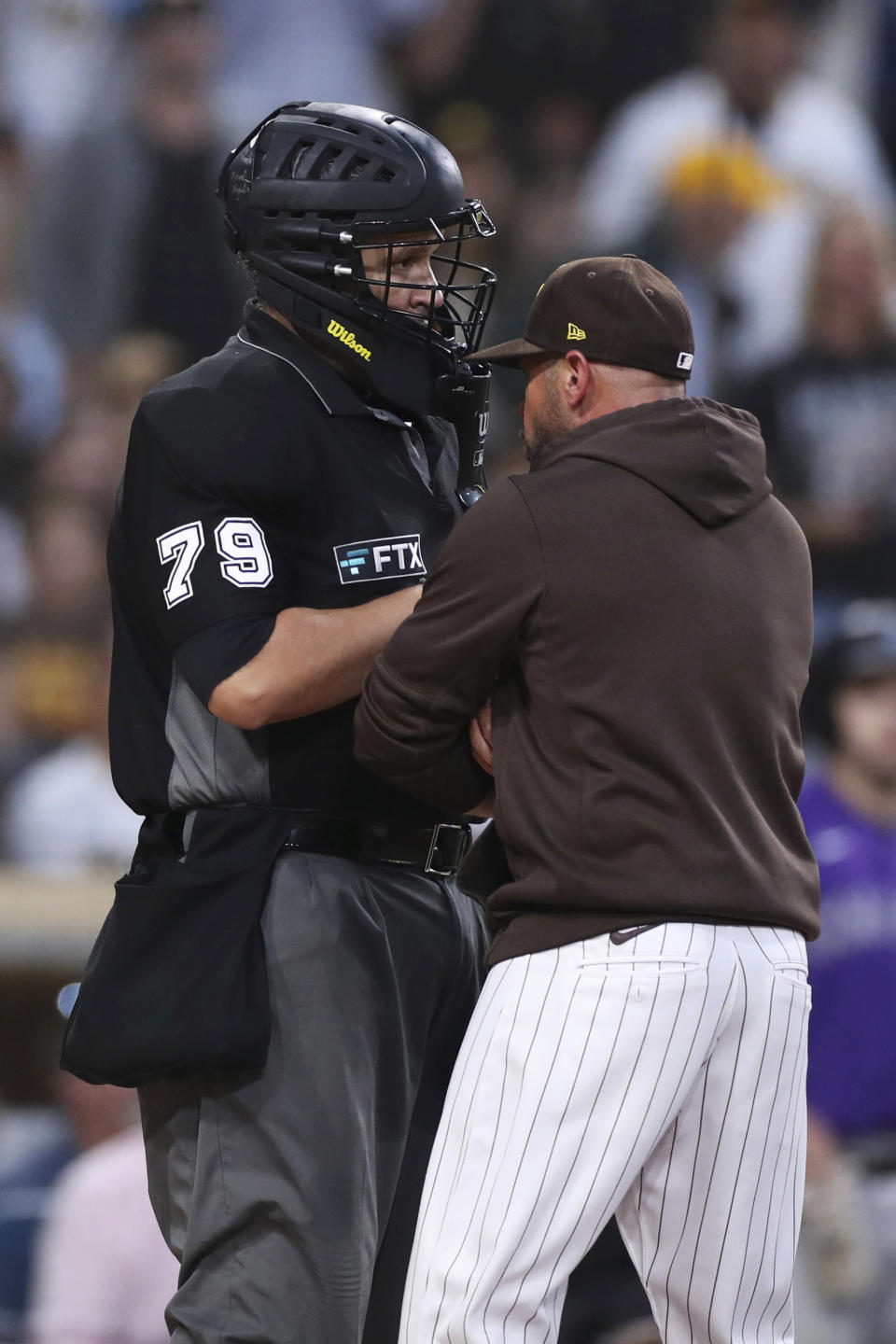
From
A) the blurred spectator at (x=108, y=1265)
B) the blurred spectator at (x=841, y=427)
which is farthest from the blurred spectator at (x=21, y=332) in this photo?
the blurred spectator at (x=108, y=1265)

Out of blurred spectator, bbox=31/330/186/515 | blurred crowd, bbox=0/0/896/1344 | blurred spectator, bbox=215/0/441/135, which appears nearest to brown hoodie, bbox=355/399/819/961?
blurred crowd, bbox=0/0/896/1344

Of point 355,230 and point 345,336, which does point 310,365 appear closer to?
point 345,336

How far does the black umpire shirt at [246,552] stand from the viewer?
7.38ft

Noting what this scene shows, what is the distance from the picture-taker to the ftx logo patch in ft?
7.55

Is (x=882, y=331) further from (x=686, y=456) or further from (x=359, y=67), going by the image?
(x=686, y=456)

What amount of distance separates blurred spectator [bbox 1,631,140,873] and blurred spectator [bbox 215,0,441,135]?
7.66ft

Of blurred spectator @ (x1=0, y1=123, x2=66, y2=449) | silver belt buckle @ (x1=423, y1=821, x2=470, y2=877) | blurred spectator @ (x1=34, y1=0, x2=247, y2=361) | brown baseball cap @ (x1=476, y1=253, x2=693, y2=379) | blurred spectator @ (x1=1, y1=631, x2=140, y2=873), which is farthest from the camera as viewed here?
→ blurred spectator @ (x1=34, y1=0, x2=247, y2=361)

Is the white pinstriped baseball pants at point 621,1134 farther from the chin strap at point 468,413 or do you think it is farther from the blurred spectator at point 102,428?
the blurred spectator at point 102,428

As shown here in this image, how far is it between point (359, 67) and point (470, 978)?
4892 mm

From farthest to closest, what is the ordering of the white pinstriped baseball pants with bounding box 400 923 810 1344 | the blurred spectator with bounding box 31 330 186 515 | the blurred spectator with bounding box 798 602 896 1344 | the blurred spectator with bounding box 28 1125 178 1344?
the blurred spectator with bounding box 31 330 186 515, the blurred spectator with bounding box 798 602 896 1344, the blurred spectator with bounding box 28 1125 178 1344, the white pinstriped baseball pants with bounding box 400 923 810 1344

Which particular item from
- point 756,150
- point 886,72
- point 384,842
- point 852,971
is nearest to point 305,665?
point 384,842

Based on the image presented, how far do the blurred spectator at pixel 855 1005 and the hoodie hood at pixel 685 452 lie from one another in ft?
7.74

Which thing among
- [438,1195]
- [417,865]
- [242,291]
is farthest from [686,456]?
[242,291]

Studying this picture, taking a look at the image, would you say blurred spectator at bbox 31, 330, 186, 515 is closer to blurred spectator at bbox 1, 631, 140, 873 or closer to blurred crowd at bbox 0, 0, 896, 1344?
blurred crowd at bbox 0, 0, 896, 1344
